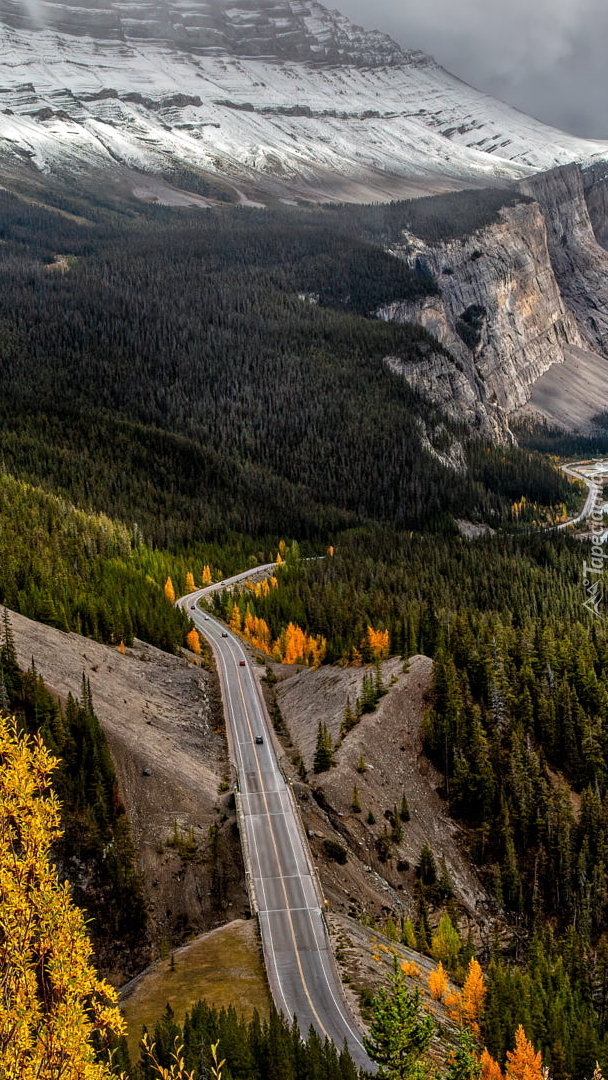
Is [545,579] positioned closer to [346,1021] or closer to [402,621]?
[402,621]

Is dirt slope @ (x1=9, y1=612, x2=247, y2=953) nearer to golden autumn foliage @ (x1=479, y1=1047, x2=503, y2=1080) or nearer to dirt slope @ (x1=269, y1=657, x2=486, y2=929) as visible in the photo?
dirt slope @ (x1=269, y1=657, x2=486, y2=929)

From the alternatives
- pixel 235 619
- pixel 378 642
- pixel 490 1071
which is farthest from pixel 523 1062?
pixel 235 619

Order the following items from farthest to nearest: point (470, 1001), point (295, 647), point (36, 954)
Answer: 1. point (295, 647)
2. point (470, 1001)
3. point (36, 954)

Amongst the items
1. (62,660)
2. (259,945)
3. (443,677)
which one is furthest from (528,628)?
(259,945)

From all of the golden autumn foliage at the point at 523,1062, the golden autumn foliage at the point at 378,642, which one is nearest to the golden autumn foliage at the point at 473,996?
the golden autumn foliage at the point at 523,1062

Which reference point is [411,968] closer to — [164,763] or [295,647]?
[164,763]

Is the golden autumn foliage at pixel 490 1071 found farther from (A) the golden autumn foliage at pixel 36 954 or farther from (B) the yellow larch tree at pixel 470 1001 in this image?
(A) the golden autumn foliage at pixel 36 954

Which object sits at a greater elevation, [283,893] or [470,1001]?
[283,893]
